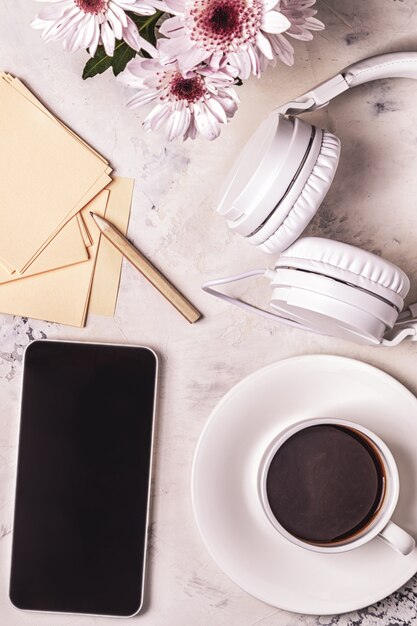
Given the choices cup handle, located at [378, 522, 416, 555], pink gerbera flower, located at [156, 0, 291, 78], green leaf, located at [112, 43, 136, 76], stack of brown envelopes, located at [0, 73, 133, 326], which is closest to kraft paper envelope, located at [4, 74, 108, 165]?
stack of brown envelopes, located at [0, 73, 133, 326]

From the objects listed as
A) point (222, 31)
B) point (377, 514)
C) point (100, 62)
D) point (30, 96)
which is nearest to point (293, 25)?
point (222, 31)

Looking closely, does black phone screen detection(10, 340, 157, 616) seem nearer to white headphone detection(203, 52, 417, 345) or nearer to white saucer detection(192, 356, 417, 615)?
white saucer detection(192, 356, 417, 615)

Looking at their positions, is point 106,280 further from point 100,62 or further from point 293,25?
point 293,25

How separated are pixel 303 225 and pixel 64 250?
26 centimetres

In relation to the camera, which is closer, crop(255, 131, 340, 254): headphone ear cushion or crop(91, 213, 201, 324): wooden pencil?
crop(255, 131, 340, 254): headphone ear cushion

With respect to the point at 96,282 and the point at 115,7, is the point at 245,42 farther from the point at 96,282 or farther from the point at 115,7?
the point at 96,282

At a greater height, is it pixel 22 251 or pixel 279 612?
pixel 22 251

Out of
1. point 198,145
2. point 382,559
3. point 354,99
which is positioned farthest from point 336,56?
point 382,559

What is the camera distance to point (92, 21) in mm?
518

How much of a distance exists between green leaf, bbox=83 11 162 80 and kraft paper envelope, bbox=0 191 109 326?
14 cm

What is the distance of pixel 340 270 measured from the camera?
0.58m

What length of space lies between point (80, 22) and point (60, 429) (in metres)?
0.39

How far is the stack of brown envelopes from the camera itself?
27.5 inches

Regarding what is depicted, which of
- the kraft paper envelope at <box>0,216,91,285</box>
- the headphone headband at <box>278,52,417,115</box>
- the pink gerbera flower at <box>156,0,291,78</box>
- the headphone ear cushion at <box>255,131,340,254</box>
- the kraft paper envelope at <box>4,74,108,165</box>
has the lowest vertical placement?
the kraft paper envelope at <box>0,216,91,285</box>
